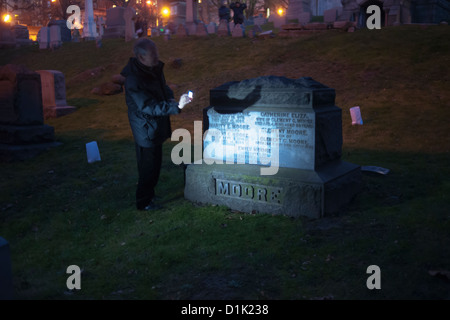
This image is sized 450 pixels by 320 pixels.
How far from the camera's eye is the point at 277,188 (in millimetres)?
4871

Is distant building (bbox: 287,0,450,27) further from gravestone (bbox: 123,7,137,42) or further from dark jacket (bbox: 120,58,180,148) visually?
dark jacket (bbox: 120,58,180,148)

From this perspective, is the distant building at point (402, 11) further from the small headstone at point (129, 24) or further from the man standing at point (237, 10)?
the small headstone at point (129, 24)

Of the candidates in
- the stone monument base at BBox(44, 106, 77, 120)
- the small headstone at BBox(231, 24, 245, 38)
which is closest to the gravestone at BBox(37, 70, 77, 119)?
the stone monument base at BBox(44, 106, 77, 120)

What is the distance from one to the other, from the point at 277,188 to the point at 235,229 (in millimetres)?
738

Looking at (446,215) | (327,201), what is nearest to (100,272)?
(327,201)

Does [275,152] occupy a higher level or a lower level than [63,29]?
lower

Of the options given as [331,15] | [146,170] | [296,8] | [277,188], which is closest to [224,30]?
[331,15]

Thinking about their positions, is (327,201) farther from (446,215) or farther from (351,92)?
(351,92)

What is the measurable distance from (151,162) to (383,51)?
1182 cm

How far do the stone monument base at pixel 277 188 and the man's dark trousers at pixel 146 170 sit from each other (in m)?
0.55

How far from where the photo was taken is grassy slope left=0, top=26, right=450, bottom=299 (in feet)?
11.4

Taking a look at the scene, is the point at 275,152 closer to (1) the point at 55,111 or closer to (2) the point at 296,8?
(1) the point at 55,111

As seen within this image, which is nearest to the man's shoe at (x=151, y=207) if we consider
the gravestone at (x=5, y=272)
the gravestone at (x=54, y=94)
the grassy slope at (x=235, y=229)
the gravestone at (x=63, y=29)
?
the grassy slope at (x=235, y=229)

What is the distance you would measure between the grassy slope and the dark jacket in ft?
3.51
